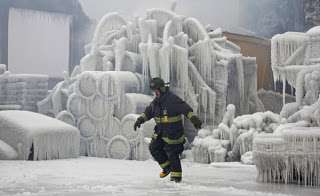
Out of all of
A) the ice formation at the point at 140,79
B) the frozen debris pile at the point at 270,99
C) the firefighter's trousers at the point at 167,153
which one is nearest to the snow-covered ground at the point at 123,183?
the firefighter's trousers at the point at 167,153

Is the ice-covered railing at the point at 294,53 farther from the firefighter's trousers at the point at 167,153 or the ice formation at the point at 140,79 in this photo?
the ice formation at the point at 140,79

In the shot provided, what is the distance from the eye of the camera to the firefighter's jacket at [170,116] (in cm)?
1002

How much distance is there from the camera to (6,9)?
31.4 metres

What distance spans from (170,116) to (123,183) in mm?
1432

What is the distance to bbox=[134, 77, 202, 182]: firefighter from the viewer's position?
9930mm

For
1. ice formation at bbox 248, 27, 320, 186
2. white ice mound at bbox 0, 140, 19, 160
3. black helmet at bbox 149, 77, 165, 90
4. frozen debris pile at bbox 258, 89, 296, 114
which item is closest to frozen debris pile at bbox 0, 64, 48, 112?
white ice mound at bbox 0, 140, 19, 160

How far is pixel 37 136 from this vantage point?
16078 mm

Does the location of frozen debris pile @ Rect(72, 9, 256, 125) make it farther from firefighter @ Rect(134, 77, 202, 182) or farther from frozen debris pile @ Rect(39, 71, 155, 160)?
firefighter @ Rect(134, 77, 202, 182)

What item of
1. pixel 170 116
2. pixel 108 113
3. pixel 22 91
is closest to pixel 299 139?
pixel 170 116

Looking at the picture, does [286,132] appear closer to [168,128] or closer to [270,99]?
[168,128]

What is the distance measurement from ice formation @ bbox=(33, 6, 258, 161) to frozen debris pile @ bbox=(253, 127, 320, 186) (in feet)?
23.0

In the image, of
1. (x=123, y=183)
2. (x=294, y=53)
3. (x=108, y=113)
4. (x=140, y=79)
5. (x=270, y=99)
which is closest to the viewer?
(x=123, y=183)

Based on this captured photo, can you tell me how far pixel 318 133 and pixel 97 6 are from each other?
97.4ft

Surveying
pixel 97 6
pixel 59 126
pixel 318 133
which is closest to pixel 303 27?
pixel 97 6
